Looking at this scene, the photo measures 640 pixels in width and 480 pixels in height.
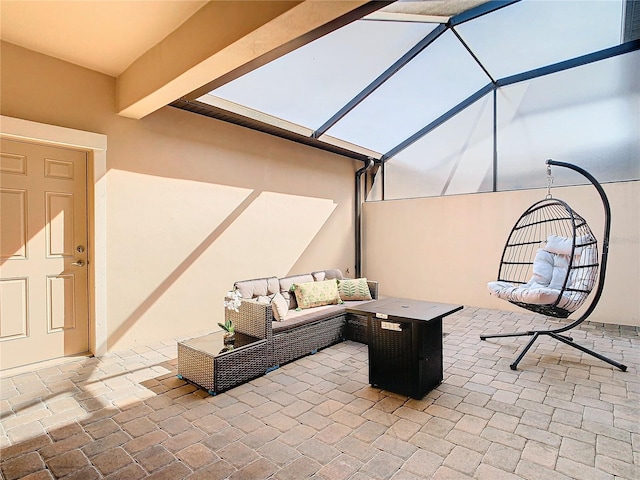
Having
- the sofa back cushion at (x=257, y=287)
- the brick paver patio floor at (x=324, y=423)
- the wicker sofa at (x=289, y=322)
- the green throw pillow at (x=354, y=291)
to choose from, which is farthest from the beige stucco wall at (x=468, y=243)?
the sofa back cushion at (x=257, y=287)

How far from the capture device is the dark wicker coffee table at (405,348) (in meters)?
2.63

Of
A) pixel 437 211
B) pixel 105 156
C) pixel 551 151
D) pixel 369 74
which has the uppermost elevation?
pixel 369 74

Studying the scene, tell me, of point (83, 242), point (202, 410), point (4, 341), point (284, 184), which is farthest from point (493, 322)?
point (4, 341)

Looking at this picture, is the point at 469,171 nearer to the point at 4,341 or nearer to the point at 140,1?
the point at 140,1

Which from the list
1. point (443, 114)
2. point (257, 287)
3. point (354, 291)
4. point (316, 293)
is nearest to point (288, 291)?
point (316, 293)

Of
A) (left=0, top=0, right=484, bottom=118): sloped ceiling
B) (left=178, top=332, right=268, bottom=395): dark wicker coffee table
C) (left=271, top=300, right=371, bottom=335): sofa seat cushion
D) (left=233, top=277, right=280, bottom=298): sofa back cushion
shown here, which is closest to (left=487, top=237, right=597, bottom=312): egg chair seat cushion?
(left=271, top=300, right=371, bottom=335): sofa seat cushion

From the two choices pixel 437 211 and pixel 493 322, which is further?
pixel 437 211

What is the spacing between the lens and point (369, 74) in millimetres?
4453

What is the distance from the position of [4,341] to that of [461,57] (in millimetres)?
6242

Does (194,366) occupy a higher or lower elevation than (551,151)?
lower

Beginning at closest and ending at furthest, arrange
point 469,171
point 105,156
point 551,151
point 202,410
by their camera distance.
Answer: point 202,410 → point 105,156 → point 551,151 → point 469,171

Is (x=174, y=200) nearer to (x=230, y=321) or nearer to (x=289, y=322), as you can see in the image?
(x=230, y=321)

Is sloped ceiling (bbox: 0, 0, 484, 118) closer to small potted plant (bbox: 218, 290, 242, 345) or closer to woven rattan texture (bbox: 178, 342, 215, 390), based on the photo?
small potted plant (bbox: 218, 290, 242, 345)

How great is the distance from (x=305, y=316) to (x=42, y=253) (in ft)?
8.71
